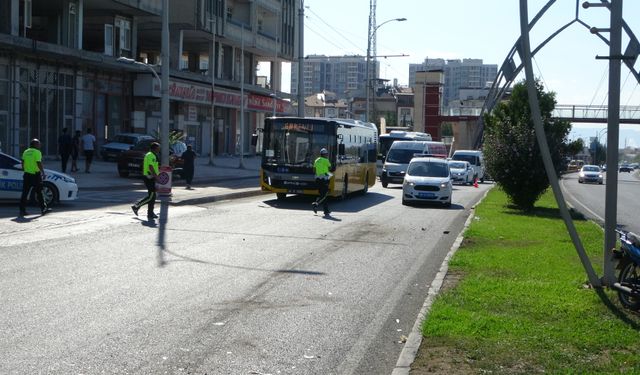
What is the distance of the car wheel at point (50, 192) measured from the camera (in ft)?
72.9

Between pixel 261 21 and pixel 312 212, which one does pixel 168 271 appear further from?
pixel 261 21

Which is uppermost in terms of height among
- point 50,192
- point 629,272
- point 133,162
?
point 133,162

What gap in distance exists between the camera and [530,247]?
16.4 m

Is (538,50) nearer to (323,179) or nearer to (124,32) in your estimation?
(323,179)

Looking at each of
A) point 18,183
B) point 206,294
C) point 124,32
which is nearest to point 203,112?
point 124,32

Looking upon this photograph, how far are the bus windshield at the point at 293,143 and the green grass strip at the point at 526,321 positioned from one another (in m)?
14.0

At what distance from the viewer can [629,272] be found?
994 centimetres

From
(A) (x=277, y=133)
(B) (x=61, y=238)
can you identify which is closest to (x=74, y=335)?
(B) (x=61, y=238)

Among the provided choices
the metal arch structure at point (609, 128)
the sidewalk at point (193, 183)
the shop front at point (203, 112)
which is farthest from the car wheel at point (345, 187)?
the metal arch structure at point (609, 128)

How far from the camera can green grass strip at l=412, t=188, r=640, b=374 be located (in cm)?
733

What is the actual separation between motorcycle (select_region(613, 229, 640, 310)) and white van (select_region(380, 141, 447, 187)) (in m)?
34.0

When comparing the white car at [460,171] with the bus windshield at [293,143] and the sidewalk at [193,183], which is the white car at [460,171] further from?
the bus windshield at [293,143]

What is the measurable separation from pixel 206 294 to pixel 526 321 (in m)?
3.95

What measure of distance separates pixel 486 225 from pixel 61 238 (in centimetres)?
1019
